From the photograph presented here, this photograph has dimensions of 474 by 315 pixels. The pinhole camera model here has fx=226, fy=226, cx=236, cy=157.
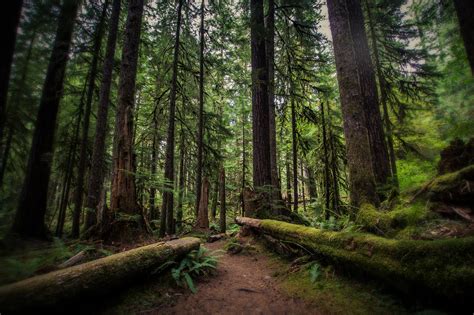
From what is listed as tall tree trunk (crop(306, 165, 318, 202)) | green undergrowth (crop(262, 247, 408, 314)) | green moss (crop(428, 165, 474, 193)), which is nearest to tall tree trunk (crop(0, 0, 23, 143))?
green undergrowth (crop(262, 247, 408, 314))

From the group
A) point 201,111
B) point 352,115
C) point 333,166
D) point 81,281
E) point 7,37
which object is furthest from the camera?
point 201,111

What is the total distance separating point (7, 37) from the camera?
1.71 metres

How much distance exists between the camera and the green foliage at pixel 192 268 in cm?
409

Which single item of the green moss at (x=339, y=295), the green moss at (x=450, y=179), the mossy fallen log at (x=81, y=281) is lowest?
the green moss at (x=339, y=295)

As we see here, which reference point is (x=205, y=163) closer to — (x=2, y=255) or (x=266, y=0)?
(x=266, y=0)

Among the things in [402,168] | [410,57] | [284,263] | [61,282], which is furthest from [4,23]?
[410,57]

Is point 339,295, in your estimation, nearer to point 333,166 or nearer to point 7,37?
point 7,37

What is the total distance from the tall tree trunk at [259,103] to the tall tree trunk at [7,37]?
277 inches

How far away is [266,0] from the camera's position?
36.1 feet

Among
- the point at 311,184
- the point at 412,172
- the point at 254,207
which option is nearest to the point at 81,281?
the point at 254,207

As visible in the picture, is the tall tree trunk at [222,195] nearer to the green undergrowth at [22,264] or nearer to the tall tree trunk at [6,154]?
the green undergrowth at [22,264]

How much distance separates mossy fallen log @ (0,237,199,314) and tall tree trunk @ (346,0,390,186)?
7.20m

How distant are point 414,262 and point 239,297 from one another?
2.68 metres

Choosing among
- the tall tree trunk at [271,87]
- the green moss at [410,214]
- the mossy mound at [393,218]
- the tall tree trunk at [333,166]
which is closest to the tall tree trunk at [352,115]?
the mossy mound at [393,218]
